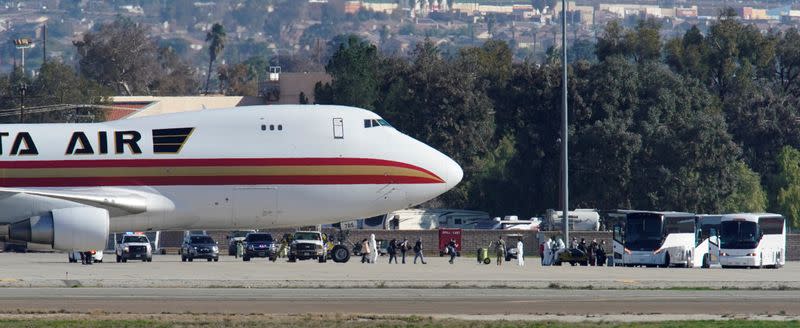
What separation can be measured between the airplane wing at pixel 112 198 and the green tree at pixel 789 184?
69.0 metres

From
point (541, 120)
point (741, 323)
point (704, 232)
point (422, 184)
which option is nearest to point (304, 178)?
point (422, 184)

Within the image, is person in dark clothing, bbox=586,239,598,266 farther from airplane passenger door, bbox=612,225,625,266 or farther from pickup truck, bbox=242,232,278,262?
pickup truck, bbox=242,232,278,262

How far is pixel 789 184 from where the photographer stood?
113125 mm

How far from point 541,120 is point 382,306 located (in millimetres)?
75553

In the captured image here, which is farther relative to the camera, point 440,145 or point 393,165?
point 440,145

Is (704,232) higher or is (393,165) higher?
(393,165)

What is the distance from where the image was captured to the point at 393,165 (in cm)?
5484

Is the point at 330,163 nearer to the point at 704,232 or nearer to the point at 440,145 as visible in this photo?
the point at 704,232

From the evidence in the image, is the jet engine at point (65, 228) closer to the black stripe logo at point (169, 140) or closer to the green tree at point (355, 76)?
the black stripe logo at point (169, 140)

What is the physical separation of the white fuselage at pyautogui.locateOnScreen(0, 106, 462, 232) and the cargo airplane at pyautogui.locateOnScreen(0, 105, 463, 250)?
0.12ft

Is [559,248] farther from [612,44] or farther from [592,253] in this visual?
[612,44]

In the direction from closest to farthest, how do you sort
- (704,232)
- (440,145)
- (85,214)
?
1. (85,214)
2. (704,232)
3. (440,145)

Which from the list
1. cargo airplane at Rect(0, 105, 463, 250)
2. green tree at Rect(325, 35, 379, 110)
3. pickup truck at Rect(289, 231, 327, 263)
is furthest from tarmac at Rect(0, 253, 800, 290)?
green tree at Rect(325, 35, 379, 110)

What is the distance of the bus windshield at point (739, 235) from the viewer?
74.0 m
